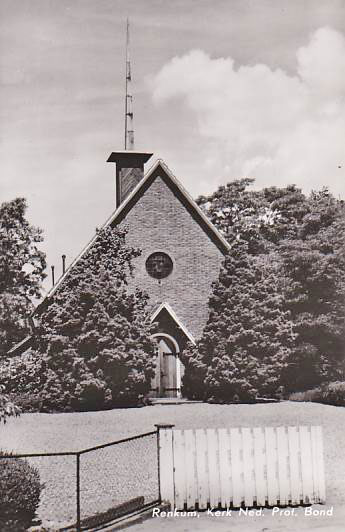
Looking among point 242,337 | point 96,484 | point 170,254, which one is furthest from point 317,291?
point 96,484

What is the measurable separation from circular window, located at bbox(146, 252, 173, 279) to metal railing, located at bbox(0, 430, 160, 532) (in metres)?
11.9

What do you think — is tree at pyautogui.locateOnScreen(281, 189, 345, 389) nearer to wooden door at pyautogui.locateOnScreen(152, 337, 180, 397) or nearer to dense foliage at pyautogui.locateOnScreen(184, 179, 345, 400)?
dense foliage at pyautogui.locateOnScreen(184, 179, 345, 400)

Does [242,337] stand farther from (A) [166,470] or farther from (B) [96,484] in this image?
(A) [166,470]

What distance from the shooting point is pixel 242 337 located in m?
23.8

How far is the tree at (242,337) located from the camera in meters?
23.3

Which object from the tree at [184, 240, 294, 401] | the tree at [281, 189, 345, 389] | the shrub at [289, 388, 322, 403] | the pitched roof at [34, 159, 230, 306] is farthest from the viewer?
the pitched roof at [34, 159, 230, 306]

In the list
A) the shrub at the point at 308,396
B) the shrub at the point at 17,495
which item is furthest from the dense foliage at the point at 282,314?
the shrub at the point at 17,495

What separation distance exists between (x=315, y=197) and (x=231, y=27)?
15660 mm

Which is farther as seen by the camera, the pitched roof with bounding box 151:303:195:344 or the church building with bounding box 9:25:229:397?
the church building with bounding box 9:25:229:397

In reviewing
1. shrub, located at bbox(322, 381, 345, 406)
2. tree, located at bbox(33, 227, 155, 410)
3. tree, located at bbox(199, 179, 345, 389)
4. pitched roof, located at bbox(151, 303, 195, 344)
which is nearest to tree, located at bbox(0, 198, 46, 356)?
tree, located at bbox(33, 227, 155, 410)

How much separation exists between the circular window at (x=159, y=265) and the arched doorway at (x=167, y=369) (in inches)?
102

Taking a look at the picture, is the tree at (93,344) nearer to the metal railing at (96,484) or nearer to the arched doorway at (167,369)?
the arched doorway at (167,369)

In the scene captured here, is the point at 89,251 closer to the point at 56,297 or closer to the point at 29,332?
the point at 56,297

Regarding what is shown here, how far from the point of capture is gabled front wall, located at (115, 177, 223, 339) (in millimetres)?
27094
